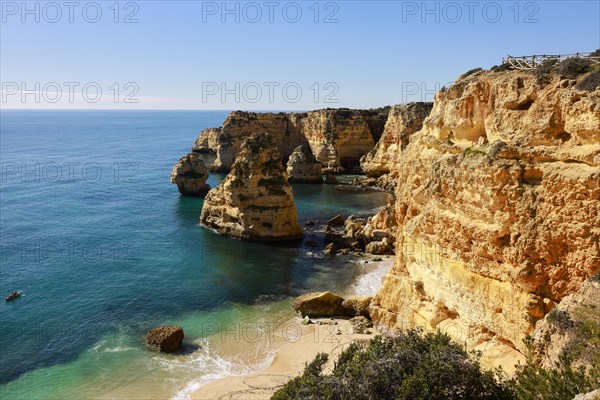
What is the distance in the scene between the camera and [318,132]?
291 ft

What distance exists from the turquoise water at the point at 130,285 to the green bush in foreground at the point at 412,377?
11098 millimetres

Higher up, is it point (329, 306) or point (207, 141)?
point (207, 141)

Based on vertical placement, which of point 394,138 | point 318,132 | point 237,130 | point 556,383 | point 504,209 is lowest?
point 556,383

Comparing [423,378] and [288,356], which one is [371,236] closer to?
[288,356]

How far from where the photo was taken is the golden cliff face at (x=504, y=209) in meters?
13.9

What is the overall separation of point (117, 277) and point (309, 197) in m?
34.7

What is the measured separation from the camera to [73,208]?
5903 cm

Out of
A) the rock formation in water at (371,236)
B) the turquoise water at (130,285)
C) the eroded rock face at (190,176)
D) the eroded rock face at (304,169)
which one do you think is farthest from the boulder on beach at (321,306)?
the eroded rock face at (304,169)

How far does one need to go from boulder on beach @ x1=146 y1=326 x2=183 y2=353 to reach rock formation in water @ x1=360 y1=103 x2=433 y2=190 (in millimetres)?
49734

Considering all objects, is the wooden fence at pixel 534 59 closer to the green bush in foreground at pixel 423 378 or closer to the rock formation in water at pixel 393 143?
the green bush in foreground at pixel 423 378

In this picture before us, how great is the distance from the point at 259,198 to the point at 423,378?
3512 cm

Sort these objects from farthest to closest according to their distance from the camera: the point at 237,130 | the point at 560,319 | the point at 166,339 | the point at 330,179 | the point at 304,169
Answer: the point at 237,130 < the point at 304,169 < the point at 330,179 < the point at 166,339 < the point at 560,319

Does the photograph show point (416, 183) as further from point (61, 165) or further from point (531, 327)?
point (61, 165)

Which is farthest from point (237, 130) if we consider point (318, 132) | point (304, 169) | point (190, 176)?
point (190, 176)
